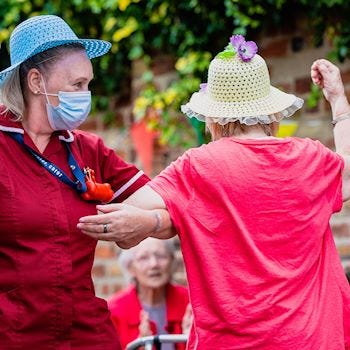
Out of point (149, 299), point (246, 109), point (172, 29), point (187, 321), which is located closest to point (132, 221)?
point (246, 109)

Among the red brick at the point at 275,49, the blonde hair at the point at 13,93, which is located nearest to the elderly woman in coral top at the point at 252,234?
the blonde hair at the point at 13,93

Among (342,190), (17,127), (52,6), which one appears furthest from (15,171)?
(52,6)

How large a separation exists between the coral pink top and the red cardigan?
6.73 ft

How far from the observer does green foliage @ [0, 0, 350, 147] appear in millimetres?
5641

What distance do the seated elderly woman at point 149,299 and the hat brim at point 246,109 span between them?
2045mm

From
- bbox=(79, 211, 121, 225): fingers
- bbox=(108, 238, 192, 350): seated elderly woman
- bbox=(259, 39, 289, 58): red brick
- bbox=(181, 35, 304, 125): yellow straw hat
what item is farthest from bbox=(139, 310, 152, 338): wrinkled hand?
bbox=(79, 211, 121, 225): fingers

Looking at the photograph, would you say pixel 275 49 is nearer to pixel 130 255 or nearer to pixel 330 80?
pixel 130 255

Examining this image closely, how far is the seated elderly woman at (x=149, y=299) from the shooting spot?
546 centimetres

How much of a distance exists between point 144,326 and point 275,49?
5.43 feet

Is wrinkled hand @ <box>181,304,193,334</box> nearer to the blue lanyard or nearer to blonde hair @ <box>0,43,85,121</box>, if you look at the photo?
the blue lanyard

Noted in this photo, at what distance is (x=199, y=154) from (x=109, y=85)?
371 cm

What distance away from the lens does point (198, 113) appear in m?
3.49

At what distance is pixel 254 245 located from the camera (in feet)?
10.9

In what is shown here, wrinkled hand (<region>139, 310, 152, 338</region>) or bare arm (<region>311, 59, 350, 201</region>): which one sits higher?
bare arm (<region>311, 59, 350, 201</region>)
